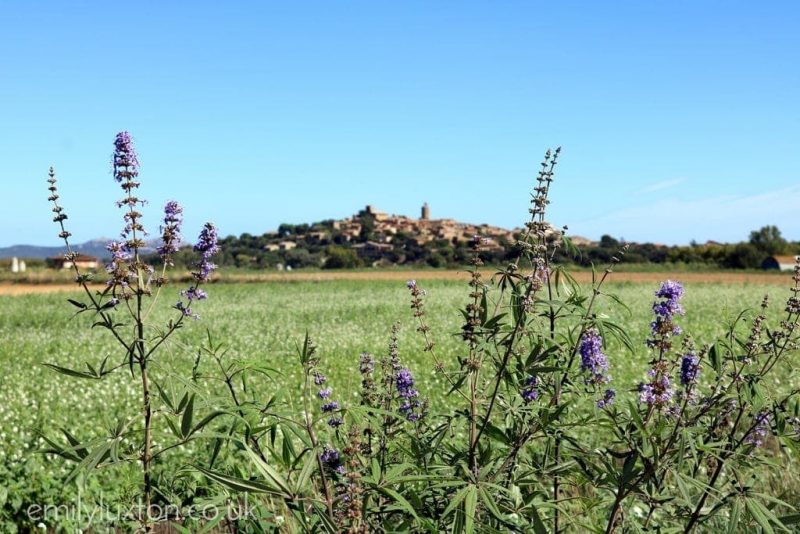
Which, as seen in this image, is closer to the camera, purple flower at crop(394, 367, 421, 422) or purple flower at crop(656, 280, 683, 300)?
purple flower at crop(656, 280, 683, 300)

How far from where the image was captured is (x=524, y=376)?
11.0 ft

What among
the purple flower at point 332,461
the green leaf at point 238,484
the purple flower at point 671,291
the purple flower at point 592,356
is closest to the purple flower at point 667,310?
the purple flower at point 671,291

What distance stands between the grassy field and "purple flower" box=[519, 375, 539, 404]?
0.45 meters

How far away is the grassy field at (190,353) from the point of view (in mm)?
6617

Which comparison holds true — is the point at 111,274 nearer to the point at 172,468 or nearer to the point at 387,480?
the point at 387,480

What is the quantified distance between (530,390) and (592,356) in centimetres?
36

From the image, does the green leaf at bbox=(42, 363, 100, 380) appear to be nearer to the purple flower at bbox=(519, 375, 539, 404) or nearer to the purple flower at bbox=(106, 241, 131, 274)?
the purple flower at bbox=(106, 241, 131, 274)

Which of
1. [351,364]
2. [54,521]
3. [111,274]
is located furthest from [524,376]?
[351,364]

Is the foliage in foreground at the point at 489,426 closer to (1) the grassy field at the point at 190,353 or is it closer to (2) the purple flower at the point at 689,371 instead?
(2) the purple flower at the point at 689,371

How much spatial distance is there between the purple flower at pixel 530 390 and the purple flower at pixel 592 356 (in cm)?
26

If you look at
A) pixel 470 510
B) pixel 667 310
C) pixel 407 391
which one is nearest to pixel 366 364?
pixel 407 391

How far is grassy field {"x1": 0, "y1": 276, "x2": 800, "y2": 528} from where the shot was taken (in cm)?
662

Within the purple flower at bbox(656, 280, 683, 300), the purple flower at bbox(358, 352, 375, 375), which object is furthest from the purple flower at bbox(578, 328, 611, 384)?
the purple flower at bbox(358, 352, 375, 375)

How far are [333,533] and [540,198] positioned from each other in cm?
167
